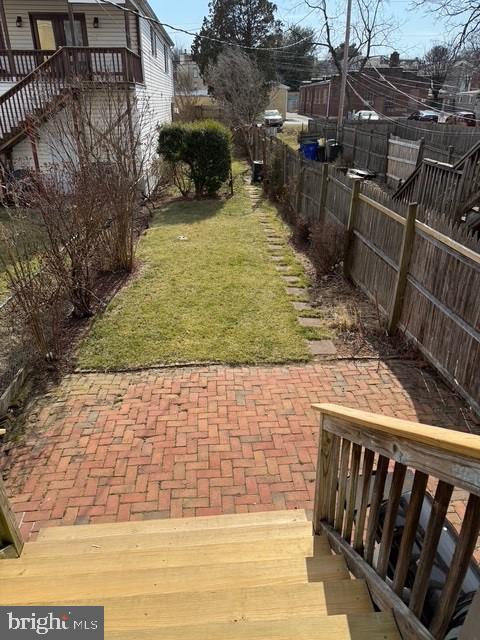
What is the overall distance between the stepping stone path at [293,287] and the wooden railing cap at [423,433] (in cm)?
362

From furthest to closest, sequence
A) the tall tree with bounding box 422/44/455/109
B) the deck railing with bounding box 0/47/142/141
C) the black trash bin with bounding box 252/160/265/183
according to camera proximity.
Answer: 1. the tall tree with bounding box 422/44/455/109
2. the black trash bin with bounding box 252/160/265/183
3. the deck railing with bounding box 0/47/142/141

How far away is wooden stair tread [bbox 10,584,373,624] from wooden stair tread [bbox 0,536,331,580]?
1.44 feet

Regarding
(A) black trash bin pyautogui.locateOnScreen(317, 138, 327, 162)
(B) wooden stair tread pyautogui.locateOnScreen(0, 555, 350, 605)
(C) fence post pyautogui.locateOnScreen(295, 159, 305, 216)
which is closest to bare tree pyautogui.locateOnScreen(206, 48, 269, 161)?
(A) black trash bin pyautogui.locateOnScreen(317, 138, 327, 162)

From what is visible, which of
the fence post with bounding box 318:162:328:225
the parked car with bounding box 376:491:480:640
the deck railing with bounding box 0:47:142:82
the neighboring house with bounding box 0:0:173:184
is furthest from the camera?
the deck railing with bounding box 0:47:142:82

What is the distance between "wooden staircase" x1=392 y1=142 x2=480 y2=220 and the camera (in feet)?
24.5

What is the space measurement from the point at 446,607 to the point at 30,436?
12.5ft

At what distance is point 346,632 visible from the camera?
1624 mm

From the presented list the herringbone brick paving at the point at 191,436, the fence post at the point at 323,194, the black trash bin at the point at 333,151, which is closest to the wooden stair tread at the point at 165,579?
the herringbone brick paving at the point at 191,436

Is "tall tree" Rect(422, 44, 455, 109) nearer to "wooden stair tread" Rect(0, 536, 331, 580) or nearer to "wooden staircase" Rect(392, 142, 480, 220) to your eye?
"wooden staircase" Rect(392, 142, 480, 220)

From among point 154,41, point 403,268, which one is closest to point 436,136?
point 154,41

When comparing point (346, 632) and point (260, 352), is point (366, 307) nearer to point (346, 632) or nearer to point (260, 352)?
point (260, 352)

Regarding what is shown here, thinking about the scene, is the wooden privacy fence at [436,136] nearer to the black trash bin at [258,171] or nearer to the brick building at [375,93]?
the black trash bin at [258,171]

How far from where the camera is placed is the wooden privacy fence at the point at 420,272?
441 cm

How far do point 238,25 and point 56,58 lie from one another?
34020mm
